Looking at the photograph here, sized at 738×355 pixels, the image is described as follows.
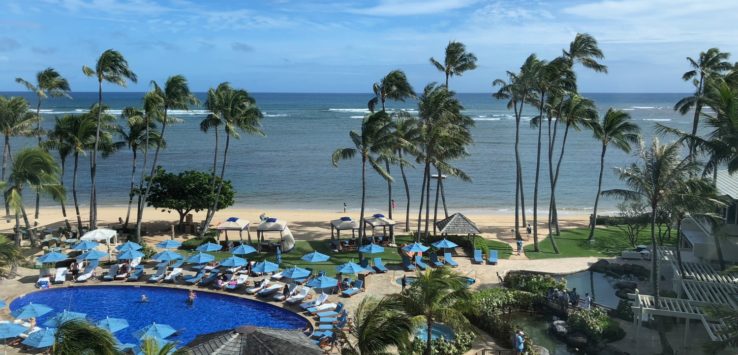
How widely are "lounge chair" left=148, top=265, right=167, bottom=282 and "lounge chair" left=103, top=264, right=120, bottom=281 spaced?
1.61 meters

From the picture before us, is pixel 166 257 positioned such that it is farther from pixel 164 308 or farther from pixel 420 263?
pixel 420 263

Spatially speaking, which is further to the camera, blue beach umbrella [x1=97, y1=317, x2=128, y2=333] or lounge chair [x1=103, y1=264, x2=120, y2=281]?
lounge chair [x1=103, y1=264, x2=120, y2=281]

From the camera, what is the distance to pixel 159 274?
989 inches

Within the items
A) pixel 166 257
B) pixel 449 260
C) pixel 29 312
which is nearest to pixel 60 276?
pixel 166 257

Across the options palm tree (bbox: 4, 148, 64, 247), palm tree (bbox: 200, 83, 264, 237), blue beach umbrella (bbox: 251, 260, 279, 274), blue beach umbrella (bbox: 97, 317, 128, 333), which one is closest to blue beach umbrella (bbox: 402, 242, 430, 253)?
blue beach umbrella (bbox: 251, 260, 279, 274)

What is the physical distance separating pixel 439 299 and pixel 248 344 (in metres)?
4.41

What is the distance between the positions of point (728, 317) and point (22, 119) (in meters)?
31.8

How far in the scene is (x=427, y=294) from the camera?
13.7m

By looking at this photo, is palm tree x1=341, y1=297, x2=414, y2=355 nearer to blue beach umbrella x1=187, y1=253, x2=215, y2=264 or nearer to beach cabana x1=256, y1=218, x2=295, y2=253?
blue beach umbrella x1=187, y1=253, x2=215, y2=264

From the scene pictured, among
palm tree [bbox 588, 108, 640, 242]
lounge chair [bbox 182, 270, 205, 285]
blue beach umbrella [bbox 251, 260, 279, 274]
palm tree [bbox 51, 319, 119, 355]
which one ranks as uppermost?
palm tree [bbox 588, 108, 640, 242]

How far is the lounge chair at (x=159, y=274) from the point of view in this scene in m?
24.8

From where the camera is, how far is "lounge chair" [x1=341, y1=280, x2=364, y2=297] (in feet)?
75.5

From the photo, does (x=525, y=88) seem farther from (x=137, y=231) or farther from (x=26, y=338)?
(x=26, y=338)

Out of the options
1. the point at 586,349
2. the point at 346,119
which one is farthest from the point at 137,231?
the point at 346,119
